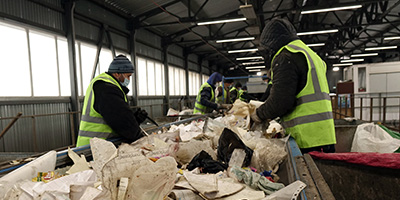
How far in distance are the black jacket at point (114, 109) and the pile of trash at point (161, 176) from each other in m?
0.47

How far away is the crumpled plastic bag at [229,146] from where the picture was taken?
1.34 meters

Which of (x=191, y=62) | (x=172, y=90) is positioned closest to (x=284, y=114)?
(x=172, y=90)

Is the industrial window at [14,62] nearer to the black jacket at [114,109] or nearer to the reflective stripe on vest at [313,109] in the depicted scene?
the black jacket at [114,109]

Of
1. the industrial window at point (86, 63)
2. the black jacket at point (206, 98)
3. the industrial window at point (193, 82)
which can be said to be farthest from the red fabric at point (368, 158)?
the industrial window at point (193, 82)

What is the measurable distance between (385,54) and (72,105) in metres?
22.0

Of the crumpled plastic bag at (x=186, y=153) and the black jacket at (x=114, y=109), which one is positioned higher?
the black jacket at (x=114, y=109)

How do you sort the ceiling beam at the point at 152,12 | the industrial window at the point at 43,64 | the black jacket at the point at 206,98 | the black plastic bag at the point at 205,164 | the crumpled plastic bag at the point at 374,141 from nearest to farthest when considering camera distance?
1. the black plastic bag at the point at 205,164
2. the crumpled plastic bag at the point at 374,141
3. the black jacket at the point at 206,98
4. the industrial window at the point at 43,64
5. the ceiling beam at the point at 152,12

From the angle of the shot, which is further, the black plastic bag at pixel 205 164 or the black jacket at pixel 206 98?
the black jacket at pixel 206 98

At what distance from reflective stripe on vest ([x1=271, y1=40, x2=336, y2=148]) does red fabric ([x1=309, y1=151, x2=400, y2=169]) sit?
9 cm

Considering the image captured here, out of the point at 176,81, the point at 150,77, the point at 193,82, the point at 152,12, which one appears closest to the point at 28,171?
the point at 152,12

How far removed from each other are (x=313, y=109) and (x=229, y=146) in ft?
2.55

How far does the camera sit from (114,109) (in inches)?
76.7

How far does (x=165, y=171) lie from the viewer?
2.79 ft

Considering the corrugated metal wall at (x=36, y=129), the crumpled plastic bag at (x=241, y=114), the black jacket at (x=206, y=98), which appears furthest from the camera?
the corrugated metal wall at (x=36, y=129)
